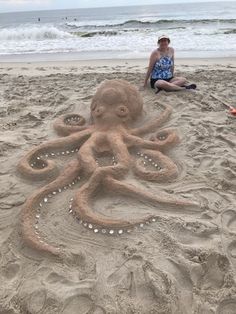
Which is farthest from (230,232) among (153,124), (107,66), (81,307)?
(107,66)

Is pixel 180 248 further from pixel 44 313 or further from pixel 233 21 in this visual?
pixel 233 21

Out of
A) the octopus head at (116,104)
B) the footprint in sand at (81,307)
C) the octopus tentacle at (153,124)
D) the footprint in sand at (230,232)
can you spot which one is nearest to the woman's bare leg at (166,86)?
the octopus tentacle at (153,124)

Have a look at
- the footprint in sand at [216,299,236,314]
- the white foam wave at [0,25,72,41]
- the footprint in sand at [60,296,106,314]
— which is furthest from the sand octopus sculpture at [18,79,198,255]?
the white foam wave at [0,25,72,41]

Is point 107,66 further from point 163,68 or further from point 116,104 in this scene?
point 116,104

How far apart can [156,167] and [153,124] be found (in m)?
0.92

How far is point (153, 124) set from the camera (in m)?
4.83

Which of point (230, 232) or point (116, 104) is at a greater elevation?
point (116, 104)

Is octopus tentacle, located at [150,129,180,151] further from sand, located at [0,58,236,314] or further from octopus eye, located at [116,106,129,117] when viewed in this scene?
octopus eye, located at [116,106,129,117]

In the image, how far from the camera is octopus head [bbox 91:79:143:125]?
4602mm

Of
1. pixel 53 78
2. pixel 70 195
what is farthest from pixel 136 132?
pixel 53 78

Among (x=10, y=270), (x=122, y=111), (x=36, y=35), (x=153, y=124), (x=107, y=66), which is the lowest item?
(x=36, y=35)

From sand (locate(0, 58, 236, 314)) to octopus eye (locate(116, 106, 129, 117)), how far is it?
65 cm

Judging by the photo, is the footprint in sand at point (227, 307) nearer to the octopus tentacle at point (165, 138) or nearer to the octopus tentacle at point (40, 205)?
the octopus tentacle at point (40, 205)

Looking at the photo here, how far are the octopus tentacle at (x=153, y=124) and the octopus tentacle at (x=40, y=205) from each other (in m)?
1.05
